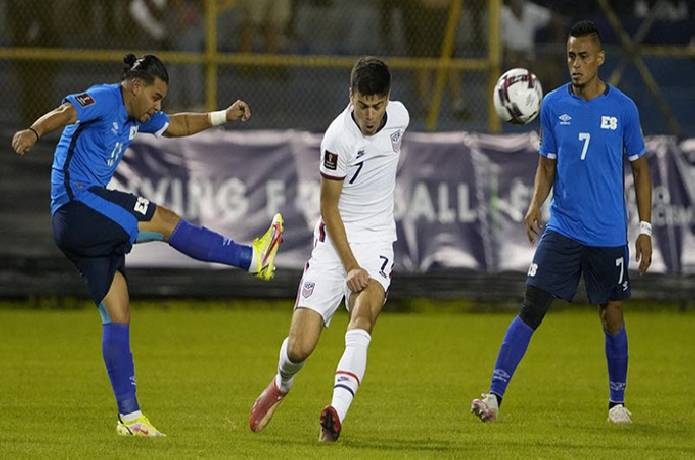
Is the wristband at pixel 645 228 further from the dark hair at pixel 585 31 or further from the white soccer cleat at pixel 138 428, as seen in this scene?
the white soccer cleat at pixel 138 428

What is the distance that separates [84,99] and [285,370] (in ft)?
6.49

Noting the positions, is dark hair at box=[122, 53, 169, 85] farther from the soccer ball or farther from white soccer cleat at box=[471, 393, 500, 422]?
white soccer cleat at box=[471, 393, 500, 422]

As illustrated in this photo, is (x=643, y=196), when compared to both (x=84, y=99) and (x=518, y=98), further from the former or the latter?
(x=84, y=99)

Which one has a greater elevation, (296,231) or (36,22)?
(36,22)

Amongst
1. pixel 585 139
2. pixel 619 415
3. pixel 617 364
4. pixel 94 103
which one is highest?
pixel 94 103

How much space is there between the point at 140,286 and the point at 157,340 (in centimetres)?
268

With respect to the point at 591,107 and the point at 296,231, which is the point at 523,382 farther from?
the point at 296,231

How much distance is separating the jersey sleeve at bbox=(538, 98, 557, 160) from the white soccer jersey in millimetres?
1290

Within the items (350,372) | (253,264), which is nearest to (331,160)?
(253,264)

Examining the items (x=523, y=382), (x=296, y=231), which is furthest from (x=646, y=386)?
(x=296, y=231)

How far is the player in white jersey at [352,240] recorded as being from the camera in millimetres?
8500

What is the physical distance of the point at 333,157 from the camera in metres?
8.68

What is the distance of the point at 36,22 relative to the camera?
1830 cm

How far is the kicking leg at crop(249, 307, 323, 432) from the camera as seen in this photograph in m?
8.73
